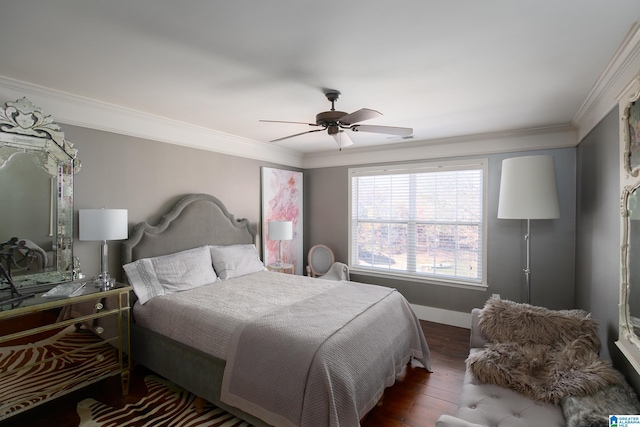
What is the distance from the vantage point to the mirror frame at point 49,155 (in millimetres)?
2268

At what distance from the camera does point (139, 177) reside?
3113mm

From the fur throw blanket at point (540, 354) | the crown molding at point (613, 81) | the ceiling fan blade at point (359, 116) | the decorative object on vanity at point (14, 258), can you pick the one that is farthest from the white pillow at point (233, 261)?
the crown molding at point (613, 81)

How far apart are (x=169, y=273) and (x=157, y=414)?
1188 mm

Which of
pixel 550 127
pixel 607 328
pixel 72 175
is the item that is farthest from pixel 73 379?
pixel 550 127

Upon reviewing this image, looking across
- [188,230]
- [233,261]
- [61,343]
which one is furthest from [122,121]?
[61,343]

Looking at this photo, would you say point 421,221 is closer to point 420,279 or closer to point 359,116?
point 420,279

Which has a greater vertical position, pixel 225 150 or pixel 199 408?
pixel 225 150

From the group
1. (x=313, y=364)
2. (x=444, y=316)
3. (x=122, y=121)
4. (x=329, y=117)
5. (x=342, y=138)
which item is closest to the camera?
(x=313, y=364)

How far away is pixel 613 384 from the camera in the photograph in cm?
159

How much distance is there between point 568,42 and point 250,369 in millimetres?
2679

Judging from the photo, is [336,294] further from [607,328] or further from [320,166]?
[320,166]

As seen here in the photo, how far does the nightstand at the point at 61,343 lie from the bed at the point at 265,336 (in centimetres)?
23

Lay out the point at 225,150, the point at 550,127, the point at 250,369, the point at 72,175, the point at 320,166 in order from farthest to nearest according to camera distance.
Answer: the point at 320,166 < the point at 225,150 < the point at 550,127 < the point at 72,175 < the point at 250,369

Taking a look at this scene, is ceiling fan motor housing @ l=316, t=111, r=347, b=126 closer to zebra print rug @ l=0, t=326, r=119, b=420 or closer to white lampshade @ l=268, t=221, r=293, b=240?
white lampshade @ l=268, t=221, r=293, b=240
